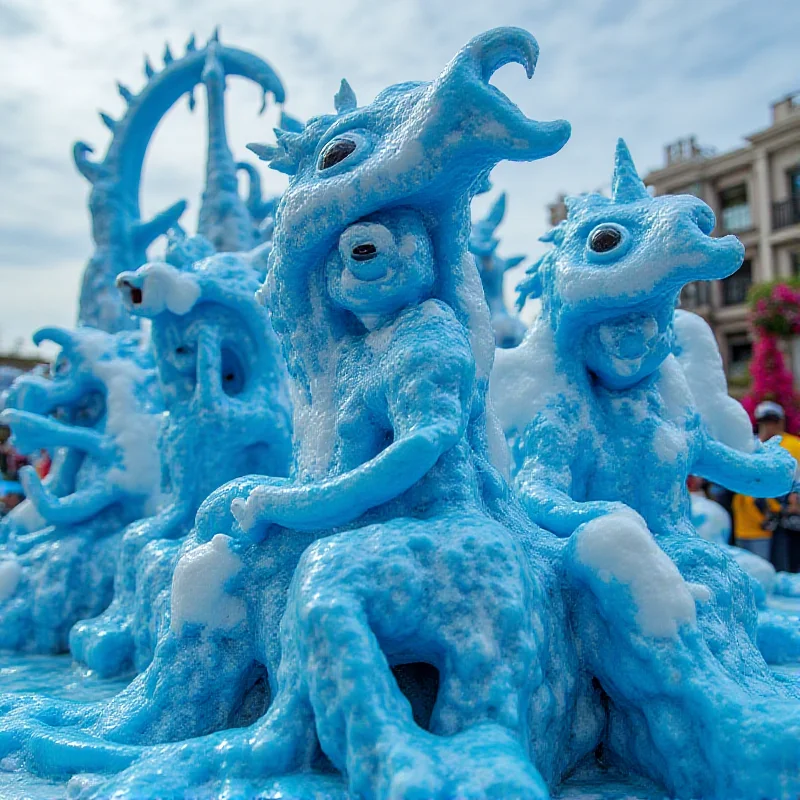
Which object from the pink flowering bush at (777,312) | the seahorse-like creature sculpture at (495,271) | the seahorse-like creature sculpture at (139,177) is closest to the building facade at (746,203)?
the pink flowering bush at (777,312)

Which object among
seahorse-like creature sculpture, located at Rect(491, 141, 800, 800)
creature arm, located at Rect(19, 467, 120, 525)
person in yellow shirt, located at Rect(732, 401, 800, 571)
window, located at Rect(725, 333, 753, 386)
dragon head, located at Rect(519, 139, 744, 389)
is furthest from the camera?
window, located at Rect(725, 333, 753, 386)

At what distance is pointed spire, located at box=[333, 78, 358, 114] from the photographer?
208cm

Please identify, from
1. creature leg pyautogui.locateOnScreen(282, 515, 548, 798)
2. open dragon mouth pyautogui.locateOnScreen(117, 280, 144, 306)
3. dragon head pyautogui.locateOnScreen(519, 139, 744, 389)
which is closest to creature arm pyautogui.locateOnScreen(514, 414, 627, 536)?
dragon head pyautogui.locateOnScreen(519, 139, 744, 389)

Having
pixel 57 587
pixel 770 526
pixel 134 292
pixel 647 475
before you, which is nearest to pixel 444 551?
pixel 647 475

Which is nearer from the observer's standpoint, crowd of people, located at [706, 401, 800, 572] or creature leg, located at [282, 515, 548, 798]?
creature leg, located at [282, 515, 548, 798]

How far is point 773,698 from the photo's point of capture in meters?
1.60

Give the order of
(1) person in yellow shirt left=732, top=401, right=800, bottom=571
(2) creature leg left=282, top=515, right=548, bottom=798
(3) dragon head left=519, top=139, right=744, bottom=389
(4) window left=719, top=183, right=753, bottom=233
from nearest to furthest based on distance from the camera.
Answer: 1. (2) creature leg left=282, top=515, right=548, bottom=798
2. (3) dragon head left=519, top=139, right=744, bottom=389
3. (1) person in yellow shirt left=732, top=401, right=800, bottom=571
4. (4) window left=719, top=183, right=753, bottom=233

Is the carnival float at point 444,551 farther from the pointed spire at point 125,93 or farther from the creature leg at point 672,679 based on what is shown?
the pointed spire at point 125,93

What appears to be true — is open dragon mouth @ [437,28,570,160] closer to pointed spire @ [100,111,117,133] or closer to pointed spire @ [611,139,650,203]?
pointed spire @ [611,139,650,203]

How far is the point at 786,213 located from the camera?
17.2 meters

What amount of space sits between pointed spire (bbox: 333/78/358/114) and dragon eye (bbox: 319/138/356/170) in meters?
0.31

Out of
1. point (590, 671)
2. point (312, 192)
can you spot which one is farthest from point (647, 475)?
point (312, 192)

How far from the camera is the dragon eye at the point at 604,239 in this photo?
7.26 feet

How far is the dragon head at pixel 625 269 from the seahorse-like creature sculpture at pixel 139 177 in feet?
10.5
